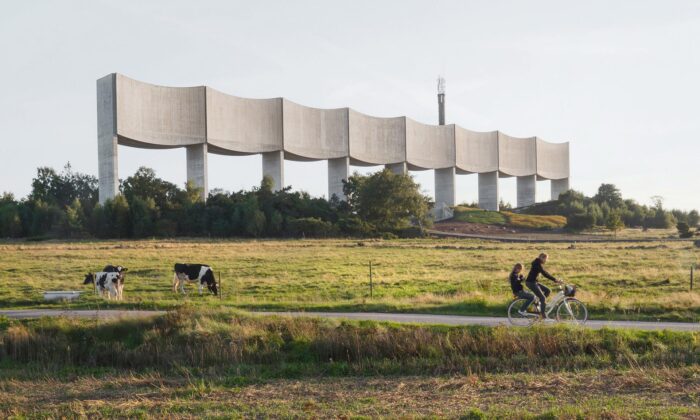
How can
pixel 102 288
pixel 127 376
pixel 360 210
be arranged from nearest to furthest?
pixel 127 376, pixel 102 288, pixel 360 210

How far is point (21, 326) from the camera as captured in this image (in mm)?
16031

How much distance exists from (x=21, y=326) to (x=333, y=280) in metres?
11.7

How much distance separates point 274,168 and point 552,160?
2254 inches

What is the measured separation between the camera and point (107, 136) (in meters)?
59.1

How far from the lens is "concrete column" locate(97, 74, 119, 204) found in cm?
5834

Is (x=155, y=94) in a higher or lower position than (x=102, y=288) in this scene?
higher

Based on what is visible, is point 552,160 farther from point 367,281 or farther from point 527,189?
point 367,281

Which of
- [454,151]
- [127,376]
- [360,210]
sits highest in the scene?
[454,151]

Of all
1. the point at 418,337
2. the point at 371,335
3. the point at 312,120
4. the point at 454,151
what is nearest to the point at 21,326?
the point at 371,335

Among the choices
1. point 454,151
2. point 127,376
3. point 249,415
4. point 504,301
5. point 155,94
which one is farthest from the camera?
point 454,151

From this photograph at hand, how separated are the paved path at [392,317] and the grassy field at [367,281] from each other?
0.86m

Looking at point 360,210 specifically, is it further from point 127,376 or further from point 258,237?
point 127,376

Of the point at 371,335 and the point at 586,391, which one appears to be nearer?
the point at 586,391

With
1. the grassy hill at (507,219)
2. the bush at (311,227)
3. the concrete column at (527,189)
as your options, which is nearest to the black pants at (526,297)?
the bush at (311,227)
